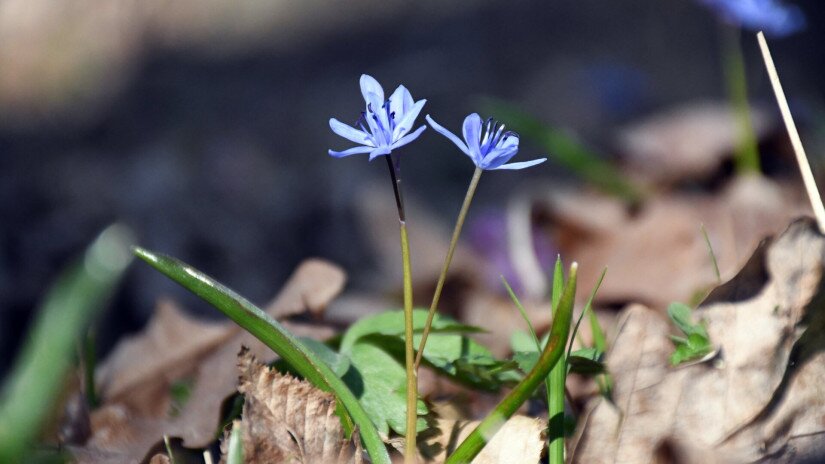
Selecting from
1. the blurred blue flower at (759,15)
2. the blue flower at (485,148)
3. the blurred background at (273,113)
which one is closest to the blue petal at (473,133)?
the blue flower at (485,148)

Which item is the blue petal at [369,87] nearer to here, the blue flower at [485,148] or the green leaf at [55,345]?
the blue flower at [485,148]

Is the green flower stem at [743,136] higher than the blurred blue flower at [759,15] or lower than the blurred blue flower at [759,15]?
lower

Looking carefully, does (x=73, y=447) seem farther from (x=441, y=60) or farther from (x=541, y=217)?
(x=441, y=60)

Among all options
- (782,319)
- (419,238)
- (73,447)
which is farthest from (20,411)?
(419,238)

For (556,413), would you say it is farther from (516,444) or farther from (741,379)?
(741,379)

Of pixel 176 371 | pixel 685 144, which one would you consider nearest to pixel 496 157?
pixel 176 371

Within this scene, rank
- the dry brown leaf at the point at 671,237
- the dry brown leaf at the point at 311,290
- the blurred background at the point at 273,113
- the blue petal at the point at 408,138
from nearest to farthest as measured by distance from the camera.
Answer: the blue petal at the point at 408,138 < the dry brown leaf at the point at 311,290 < the dry brown leaf at the point at 671,237 < the blurred background at the point at 273,113

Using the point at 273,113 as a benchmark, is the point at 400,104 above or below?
below
